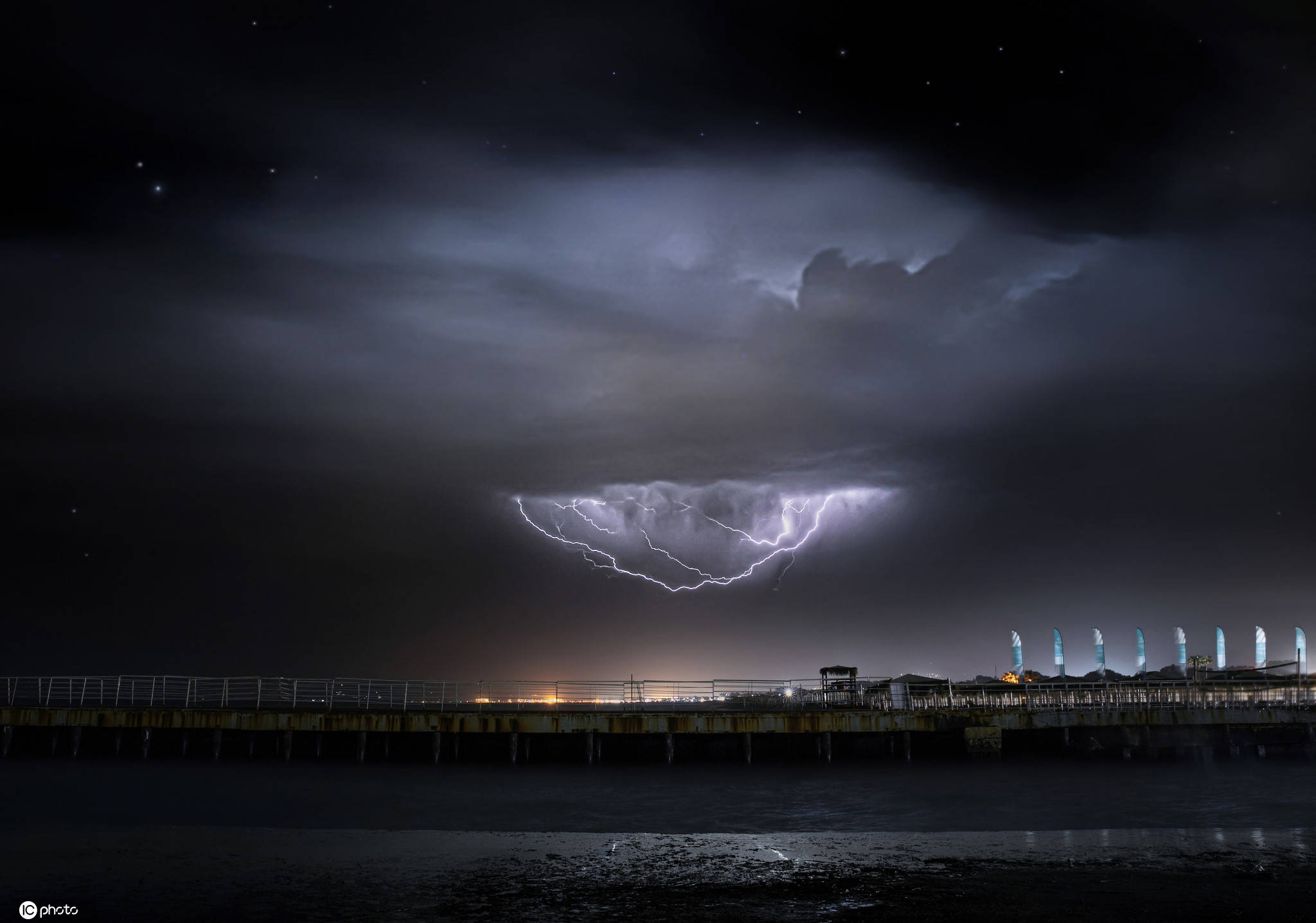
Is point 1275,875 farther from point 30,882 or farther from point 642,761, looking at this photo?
point 642,761

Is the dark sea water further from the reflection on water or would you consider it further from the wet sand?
the wet sand

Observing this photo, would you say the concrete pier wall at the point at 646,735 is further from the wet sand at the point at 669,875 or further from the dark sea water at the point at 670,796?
the wet sand at the point at 669,875

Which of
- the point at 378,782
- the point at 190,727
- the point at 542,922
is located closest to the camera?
the point at 542,922

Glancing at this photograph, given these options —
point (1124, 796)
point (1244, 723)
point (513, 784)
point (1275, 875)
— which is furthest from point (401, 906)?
point (1244, 723)

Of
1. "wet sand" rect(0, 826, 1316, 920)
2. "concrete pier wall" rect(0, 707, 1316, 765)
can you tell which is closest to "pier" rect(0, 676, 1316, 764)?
"concrete pier wall" rect(0, 707, 1316, 765)

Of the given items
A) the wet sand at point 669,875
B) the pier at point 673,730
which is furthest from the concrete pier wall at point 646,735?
the wet sand at point 669,875
